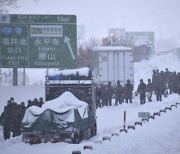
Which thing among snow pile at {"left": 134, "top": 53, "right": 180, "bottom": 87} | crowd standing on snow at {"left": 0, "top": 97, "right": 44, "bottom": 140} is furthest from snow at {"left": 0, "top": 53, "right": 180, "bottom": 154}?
snow pile at {"left": 134, "top": 53, "right": 180, "bottom": 87}

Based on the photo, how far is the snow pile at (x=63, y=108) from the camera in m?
15.6

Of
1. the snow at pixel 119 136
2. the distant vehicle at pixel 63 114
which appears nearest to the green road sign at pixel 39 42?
the snow at pixel 119 136

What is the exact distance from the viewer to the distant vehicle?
1536 cm

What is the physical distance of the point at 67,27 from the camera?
2423 centimetres

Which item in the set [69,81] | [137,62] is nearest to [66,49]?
[69,81]

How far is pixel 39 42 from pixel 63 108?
899cm

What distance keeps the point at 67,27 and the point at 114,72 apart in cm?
1247

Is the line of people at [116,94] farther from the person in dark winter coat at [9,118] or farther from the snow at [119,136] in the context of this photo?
the person in dark winter coat at [9,118]

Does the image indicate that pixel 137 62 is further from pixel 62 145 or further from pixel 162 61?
pixel 62 145

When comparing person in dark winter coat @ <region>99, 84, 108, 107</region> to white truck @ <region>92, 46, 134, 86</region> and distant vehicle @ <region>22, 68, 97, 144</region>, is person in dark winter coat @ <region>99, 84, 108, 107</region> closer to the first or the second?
white truck @ <region>92, 46, 134, 86</region>

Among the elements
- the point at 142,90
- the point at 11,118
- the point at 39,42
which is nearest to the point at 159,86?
the point at 142,90

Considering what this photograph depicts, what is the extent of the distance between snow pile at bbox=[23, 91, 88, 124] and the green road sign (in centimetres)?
707

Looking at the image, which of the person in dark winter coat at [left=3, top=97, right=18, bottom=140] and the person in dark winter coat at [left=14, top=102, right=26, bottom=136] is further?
the person in dark winter coat at [left=14, top=102, right=26, bottom=136]

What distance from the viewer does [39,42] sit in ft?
Answer: 79.8
